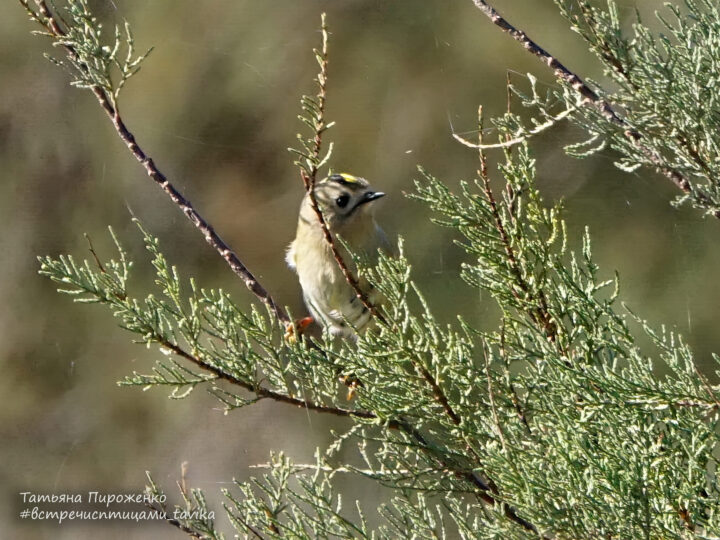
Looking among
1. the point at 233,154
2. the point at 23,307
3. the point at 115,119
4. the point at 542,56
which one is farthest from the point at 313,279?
the point at 23,307

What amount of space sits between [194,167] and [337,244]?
2.81 meters

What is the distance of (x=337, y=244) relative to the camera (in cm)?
324

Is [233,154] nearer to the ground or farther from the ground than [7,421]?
farther from the ground

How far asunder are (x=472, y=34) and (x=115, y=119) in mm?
3904

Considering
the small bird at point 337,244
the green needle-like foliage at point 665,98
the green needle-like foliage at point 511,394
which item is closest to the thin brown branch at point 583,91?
the green needle-like foliage at point 665,98

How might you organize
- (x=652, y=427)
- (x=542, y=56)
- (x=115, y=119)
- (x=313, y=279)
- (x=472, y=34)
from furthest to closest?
(x=472, y=34) < (x=313, y=279) < (x=115, y=119) < (x=542, y=56) < (x=652, y=427)

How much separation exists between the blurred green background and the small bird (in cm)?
176

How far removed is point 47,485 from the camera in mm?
5809

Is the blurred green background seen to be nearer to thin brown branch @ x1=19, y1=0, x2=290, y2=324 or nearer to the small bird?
the small bird

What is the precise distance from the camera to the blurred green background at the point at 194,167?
543 cm

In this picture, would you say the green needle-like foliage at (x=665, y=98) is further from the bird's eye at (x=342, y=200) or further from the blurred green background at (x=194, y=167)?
the blurred green background at (x=194, y=167)

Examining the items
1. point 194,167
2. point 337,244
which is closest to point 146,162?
point 337,244

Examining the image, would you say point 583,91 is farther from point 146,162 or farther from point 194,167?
point 194,167

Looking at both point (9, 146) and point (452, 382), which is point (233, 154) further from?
point (452, 382)
